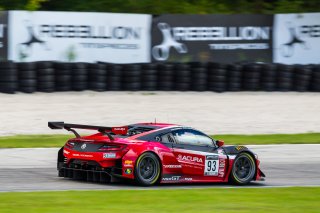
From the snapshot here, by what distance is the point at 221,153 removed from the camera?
13.3m

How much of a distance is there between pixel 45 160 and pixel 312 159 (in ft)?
18.3

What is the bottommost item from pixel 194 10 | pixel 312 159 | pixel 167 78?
pixel 312 159

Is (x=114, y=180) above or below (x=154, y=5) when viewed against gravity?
below

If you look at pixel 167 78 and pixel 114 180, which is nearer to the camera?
pixel 114 180

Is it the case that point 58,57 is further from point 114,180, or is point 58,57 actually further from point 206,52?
point 114,180

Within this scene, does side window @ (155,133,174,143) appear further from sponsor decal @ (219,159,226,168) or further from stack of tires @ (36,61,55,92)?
stack of tires @ (36,61,55,92)

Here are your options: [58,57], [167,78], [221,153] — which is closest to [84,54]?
[58,57]

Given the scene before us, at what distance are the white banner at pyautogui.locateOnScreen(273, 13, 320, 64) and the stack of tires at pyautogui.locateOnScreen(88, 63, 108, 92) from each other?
597cm

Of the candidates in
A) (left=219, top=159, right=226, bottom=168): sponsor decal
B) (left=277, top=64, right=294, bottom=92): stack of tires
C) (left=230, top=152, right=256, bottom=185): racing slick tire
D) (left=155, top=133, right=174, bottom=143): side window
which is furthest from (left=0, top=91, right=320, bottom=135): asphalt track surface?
(left=155, top=133, right=174, bottom=143): side window

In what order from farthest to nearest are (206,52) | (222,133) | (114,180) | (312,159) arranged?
(206,52), (222,133), (312,159), (114,180)

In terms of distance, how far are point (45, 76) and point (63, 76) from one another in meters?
0.60

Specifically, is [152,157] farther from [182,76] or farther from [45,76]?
[182,76]

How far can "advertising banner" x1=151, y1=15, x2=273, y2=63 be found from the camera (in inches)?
1002

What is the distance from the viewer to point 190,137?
13094mm
